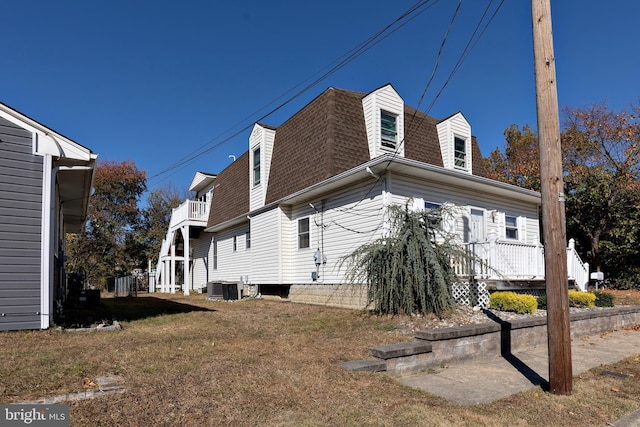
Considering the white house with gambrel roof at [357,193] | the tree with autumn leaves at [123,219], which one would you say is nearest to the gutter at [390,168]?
the white house with gambrel roof at [357,193]

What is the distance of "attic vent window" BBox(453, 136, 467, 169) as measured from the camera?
15.3m

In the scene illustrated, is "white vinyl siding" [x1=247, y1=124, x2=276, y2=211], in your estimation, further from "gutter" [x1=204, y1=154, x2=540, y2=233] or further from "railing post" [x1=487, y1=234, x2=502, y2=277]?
"railing post" [x1=487, y1=234, x2=502, y2=277]

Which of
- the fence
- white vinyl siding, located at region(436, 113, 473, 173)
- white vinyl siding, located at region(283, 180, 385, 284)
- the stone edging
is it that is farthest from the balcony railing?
the stone edging

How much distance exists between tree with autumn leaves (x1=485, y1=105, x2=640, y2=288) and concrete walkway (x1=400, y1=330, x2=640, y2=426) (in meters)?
12.2

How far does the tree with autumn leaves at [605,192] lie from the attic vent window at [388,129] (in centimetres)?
1077

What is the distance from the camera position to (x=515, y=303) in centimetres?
947

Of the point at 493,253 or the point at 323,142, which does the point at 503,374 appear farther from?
the point at 323,142

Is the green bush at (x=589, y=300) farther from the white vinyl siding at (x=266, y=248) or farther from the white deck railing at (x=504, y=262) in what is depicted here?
the white vinyl siding at (x=266, y=248)

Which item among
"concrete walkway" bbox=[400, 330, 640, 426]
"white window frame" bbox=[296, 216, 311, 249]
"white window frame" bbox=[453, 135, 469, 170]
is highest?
"white window frame" bbox=[453, 135, 469, 170]

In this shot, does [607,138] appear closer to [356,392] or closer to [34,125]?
[356,392]

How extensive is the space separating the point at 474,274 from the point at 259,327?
192 inches

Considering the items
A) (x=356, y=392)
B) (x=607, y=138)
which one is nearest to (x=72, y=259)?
(x=356, y=392)

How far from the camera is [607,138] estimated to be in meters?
21.5

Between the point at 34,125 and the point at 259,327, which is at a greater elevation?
the point at 34,125
